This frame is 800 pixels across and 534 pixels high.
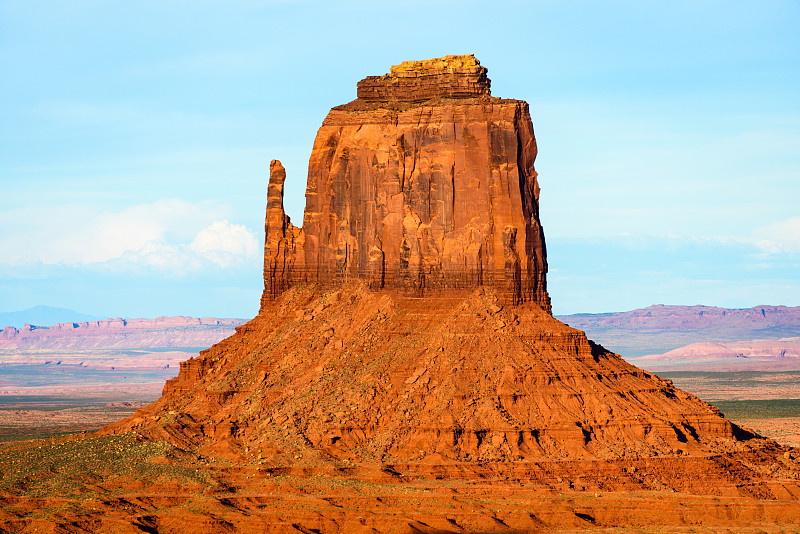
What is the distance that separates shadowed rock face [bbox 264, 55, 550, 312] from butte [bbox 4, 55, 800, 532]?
136 mm

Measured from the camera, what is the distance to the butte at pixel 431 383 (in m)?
81.5

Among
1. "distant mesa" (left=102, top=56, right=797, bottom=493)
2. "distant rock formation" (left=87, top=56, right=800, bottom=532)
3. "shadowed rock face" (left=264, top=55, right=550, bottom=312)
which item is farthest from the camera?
"shadowed rock face" (left=264, top=55, right=550, bottom=312)

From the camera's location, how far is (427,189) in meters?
98.6

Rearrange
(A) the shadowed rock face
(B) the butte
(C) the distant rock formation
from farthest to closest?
(A) the shadowed rock face
(C) the distant rock formation
(B) the butte

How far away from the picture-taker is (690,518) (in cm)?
8088

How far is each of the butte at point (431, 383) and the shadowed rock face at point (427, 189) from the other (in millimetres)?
136

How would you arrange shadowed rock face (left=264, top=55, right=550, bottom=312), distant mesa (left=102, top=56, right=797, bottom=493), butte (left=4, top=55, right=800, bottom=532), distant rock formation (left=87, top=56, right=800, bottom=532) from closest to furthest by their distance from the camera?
butte (left=4, top=55, right=800, bottom=532), distant rock formation (left=87, top=56, right=800, bottom=532), distant mesa (left=102, top=56, right=797, bottom=493), shadowed rock face (left=264, top=55, right=550, bottom=312)

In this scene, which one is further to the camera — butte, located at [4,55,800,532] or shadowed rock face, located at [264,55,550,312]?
shadowed rock face, located at [264,55,550,312]

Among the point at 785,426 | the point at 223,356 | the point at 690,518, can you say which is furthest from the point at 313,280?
the point at 785,426

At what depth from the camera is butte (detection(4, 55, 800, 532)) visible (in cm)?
8150

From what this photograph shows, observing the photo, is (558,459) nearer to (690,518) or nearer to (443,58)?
(690,518)

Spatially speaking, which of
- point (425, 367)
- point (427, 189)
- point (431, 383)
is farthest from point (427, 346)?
point (427, 189)

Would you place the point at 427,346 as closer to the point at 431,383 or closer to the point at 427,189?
the point at 431,383

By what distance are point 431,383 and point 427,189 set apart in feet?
49.0
